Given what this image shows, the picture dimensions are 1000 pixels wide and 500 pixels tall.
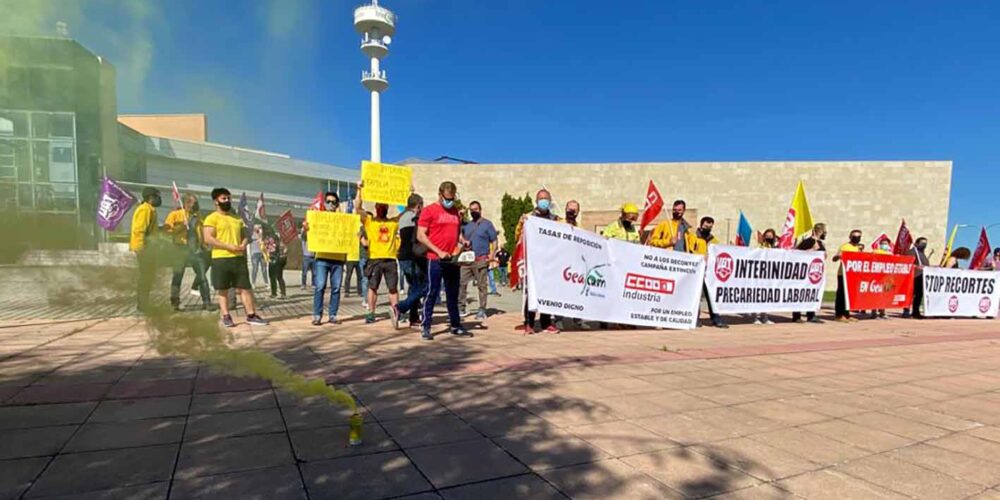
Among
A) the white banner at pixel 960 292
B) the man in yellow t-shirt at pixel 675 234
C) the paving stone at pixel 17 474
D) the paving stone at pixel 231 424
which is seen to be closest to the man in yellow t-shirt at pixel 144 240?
the paving stone at pixel 231 424

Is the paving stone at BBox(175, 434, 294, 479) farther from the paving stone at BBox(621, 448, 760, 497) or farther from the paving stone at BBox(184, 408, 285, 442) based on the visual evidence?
the paving stone at BBox(621, 448, 760, 497)

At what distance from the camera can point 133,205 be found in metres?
4.95

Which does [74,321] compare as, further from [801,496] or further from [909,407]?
[909,407]

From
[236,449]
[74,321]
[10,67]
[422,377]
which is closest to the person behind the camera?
[10,67]

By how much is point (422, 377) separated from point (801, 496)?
9.00 ft

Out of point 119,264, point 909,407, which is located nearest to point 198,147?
point 119,264

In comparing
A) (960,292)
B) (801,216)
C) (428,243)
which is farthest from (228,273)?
(960,292)

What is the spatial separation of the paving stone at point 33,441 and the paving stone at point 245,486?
931 millimetres

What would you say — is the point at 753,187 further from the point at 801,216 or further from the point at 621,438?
the point at 621,438

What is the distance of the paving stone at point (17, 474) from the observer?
6.88ft

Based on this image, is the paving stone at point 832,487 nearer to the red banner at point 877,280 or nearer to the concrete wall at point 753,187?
the red banner at point 877,280

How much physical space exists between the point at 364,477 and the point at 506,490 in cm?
65

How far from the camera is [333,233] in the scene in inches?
277

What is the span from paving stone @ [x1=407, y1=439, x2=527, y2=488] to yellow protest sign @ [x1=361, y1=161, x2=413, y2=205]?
5623 millimetres
